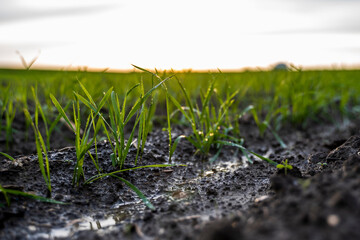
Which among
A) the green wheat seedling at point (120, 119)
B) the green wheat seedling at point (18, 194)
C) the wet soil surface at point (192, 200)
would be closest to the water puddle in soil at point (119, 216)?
the wet soil surface at point (192, 200)

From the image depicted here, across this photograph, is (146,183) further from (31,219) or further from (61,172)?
(31,219)

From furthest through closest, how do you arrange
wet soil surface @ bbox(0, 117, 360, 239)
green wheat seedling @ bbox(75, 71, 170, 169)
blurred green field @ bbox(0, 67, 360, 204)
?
blurred green field @ bbox(0, 67, 360, 204), green wheat seedling @ bbox(75, 71, 170, 169), wet soil surface @ bbox(0, 117, 360, 239)

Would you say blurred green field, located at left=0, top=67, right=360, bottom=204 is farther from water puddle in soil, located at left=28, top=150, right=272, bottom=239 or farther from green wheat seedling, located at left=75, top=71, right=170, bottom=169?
water puddle in soil, located at left=28, top=150, right=272, bottom=239

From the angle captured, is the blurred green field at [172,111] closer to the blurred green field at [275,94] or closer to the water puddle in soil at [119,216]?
the blurred green field at [275,94]

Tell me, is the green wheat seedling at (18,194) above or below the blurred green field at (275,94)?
below

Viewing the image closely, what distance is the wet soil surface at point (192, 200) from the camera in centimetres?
88

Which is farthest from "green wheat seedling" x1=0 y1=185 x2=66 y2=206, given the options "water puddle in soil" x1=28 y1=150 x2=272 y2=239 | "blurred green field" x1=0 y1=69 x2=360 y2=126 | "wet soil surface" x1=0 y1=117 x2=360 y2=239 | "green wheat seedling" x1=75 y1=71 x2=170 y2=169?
"blurred green field" x1=0 y1=69 x2=360 y2=126

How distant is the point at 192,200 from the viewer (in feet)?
4.90

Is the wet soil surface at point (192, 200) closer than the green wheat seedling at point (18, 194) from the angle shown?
Yes

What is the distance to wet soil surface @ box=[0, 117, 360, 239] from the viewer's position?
88 centimetres

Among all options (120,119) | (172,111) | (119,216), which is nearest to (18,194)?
Result: (119,216)

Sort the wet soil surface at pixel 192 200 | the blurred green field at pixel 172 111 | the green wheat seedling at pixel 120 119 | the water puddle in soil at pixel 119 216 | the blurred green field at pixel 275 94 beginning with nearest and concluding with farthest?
1. the wet soil surface at pixel 192 200
2. the water puddle in soil at pixel 119 216
3. the green wheat seedling at pixel 120 119
4. the blurred green field at pixel 172 111
5. the blurred green field at pixel 275 94

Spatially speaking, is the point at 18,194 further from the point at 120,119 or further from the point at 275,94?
the point at 275,94

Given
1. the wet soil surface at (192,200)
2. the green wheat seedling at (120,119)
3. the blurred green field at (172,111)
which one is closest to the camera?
the wet soil surface at (192,200)
